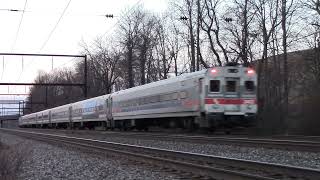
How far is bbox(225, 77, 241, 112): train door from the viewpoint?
26.6 metres

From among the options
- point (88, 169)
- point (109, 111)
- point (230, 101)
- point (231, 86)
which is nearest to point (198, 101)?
point (230, 101)

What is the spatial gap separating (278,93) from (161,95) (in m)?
14.1

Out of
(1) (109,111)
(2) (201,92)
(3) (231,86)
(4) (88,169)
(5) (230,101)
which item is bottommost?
(4) (88,169)

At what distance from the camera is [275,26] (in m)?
45.0

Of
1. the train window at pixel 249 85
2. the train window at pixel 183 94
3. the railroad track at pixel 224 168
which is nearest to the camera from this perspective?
the railroad track at pixel 224 168

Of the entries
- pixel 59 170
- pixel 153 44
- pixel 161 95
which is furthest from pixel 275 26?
pixel 59 170

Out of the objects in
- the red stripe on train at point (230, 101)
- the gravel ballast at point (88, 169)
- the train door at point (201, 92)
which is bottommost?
the gravel ballast at point (88, 169)

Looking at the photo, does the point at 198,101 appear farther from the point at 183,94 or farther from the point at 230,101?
the point at 183,94

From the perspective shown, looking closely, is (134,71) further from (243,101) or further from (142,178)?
(142,178)

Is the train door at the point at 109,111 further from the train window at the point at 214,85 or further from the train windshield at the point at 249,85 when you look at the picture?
the train windshield at the point at 249,85

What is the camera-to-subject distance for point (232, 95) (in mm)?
26922

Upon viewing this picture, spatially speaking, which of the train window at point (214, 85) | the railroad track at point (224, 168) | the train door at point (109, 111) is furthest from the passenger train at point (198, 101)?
the railroad track at point (224, 168)

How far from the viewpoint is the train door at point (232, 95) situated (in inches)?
1049

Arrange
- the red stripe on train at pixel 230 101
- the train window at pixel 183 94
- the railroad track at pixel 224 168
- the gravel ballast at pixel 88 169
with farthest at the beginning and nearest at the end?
the train window at pixel 183 94 → the red stripe on train at pixel 230 101 → the gravel ballast at pixel 88 169 → the railroad track at pixel 224 168
